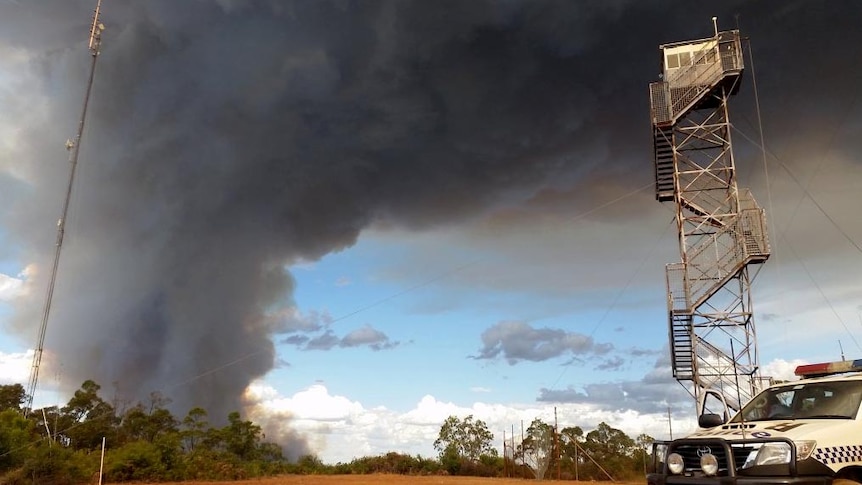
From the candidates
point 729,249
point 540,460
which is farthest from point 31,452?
point 729,249

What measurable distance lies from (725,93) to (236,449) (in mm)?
36160

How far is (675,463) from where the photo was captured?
7.97 metres

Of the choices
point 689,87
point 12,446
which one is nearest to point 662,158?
point 689,87

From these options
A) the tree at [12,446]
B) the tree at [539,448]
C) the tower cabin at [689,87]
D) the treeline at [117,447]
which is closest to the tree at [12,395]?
the treeline at [117,447]

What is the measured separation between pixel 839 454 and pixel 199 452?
3175cm

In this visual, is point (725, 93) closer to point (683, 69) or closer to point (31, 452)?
point (683, 69)

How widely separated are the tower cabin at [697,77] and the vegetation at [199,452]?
1734cm

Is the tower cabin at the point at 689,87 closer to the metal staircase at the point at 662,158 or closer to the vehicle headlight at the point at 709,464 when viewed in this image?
the metal staircase at the point at 662,158

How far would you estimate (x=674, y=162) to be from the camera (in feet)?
94.2

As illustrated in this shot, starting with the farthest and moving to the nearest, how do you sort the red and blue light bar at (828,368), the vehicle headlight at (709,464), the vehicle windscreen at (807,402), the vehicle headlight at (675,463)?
the red and blue light bar at (828,368) < the vehicle windscreen at (807,402) < the vehicle headlight at (675,463) < the vehicle headlight at (709,464)

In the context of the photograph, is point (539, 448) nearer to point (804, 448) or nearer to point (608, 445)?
point (608, 445)

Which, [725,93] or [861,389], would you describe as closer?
[861,389]

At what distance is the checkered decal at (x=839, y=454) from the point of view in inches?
281

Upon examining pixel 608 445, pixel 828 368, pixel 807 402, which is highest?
pixel 828 368
